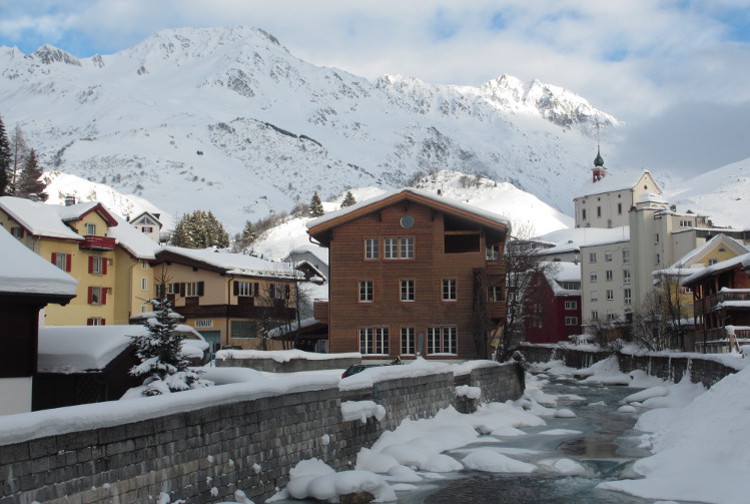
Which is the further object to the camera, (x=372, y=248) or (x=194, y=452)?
(x=372, y=248)

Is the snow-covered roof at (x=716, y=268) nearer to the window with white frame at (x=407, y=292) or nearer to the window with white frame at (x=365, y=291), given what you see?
the window with white frame at (x=407, y=292)

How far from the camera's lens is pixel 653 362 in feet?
162

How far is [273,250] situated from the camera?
4988 inches

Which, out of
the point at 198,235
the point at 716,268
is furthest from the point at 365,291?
the point at 198,235

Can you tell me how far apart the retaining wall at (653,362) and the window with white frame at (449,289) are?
1142cm

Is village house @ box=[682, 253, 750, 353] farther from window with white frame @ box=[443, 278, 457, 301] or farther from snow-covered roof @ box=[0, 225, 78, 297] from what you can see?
snow-covered roof @ box=[0, 225, 78, 297]

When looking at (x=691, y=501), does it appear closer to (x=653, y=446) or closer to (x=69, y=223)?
(x=653, y=446)

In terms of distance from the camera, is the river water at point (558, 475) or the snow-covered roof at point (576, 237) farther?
the snow-covered roof at point (576, 237)

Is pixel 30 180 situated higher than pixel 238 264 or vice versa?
pixel 30 180

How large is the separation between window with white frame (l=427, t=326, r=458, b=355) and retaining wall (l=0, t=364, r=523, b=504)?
24904 millimetres

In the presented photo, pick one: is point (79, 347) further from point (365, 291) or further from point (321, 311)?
point (321, 311)

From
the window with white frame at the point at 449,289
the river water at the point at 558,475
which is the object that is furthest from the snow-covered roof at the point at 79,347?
the window with white frame at the point at 449,289

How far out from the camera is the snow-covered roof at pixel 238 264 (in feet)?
196

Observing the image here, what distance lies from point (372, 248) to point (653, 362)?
17024mm
